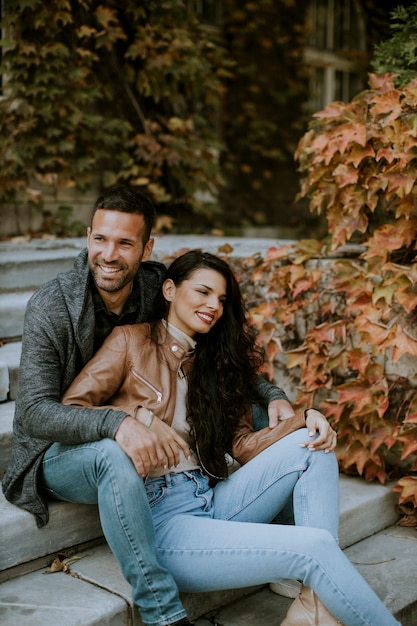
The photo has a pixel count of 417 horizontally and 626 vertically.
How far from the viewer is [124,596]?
218 centimetres

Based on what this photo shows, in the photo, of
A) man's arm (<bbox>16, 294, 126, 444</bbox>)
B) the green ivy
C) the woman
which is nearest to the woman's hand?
the woman

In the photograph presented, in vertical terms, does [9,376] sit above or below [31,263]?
below

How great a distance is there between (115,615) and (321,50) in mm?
7624

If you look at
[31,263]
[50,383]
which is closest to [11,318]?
[31,263]

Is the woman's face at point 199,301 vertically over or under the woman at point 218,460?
over

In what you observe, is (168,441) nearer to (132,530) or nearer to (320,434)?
(132,530)

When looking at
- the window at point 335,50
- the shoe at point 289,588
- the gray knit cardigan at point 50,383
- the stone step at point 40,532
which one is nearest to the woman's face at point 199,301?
the gray knit cardigan at point 50,383

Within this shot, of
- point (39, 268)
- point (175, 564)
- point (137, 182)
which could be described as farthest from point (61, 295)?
point (137, 182)

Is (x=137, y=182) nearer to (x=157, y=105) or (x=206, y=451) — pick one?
(x=157, y=105)

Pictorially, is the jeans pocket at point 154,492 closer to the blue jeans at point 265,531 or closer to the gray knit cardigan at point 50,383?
the blue jeans at point 265,531

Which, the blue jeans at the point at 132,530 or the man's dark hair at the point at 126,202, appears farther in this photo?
the man's dark hair at the point at 126,202

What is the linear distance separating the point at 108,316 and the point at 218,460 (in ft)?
2.07

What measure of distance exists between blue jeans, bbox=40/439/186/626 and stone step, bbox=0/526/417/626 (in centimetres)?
15

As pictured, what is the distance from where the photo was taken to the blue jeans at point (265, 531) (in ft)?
6.78
